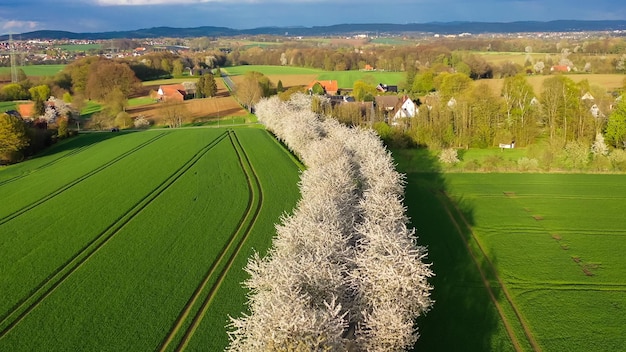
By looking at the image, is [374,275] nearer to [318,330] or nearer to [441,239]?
[318,330]

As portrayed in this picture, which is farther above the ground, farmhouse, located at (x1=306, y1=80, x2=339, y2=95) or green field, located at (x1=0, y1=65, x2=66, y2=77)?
green field, located at (x1=0, y1=65, x2=66, y2=77)

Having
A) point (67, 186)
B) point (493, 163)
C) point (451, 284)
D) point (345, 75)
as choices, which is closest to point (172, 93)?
point (345, 75)

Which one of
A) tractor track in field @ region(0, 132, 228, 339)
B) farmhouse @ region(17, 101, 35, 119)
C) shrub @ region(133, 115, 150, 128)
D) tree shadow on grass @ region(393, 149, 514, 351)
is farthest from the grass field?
tree shadow on grass @ region(393, 149, 514, 351)

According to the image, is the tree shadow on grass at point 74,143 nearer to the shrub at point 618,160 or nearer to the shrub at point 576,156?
the shrub at point 576,156

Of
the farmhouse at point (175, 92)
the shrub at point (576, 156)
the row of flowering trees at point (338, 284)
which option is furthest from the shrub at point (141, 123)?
the shrub at point (576, 156)

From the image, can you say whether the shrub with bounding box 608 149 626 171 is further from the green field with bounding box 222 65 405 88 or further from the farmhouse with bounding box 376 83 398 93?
the green field with bounding box 222 65 405 88

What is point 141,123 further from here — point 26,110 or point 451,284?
point 451,284
